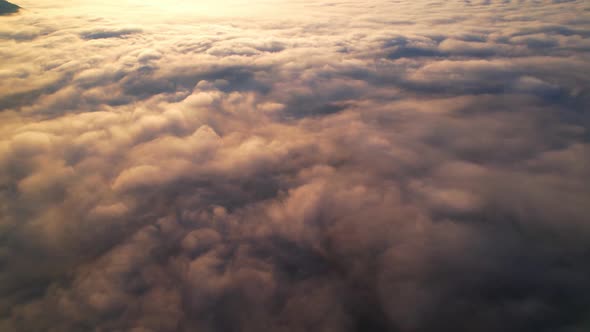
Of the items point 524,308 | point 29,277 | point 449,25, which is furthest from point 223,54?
point 449,25

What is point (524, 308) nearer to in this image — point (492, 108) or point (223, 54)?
point (492, 108)

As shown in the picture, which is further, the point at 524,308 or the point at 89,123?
the point at 89,123

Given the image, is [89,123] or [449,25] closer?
[89,123]

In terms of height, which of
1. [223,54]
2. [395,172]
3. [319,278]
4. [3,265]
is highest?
[223,54]

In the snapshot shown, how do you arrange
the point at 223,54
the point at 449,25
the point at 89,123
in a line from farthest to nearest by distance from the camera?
the point at 449,25
the point at 223,54
the point at 89,123

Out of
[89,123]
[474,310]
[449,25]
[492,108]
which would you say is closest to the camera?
[474,310]

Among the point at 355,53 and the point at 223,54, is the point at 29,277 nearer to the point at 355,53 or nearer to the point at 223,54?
the point at 223,54

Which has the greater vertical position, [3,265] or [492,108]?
[492,108]

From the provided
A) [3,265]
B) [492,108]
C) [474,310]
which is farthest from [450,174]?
[3,265]

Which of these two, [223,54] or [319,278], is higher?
[223,54]
